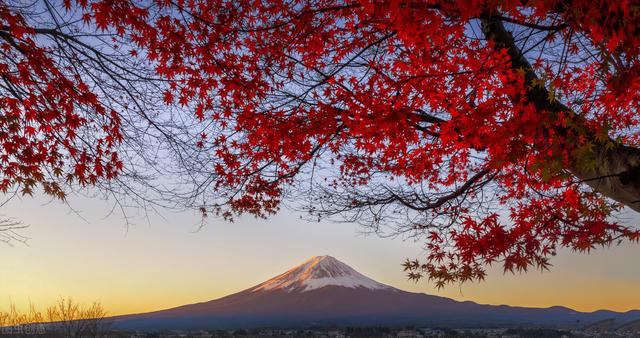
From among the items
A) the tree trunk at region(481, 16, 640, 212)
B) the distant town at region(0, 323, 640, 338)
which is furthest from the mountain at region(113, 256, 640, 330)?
the tree trunk at region(481, 16, 640, 212)

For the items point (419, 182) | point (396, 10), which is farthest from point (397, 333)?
point (396, 10)

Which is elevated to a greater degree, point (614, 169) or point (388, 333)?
point (614, 169)

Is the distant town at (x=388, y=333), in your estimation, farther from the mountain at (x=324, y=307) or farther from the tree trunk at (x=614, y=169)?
the tree trunk at (x=614, y=169)

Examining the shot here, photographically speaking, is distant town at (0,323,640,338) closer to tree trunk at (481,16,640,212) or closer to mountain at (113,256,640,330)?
mountain at (113,256,640,330)

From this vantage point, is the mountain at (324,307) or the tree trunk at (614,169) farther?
the mountain at (324,307)

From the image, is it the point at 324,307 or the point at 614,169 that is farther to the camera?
the point at 324,307

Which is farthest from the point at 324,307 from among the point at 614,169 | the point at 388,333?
the point at 614,169

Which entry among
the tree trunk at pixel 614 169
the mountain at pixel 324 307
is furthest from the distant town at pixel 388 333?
the tree trunk at pixel 614 169

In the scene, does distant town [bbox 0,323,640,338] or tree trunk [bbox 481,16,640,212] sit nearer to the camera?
tree trunk [bbox 481,16,640,212]

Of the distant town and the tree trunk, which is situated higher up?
the tree trunk

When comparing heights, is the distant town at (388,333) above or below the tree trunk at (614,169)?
below

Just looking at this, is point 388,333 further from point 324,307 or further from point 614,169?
point 614,169

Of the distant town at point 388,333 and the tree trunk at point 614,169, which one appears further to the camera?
the distant town at point 388,333

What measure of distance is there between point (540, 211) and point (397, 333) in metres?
70.4
